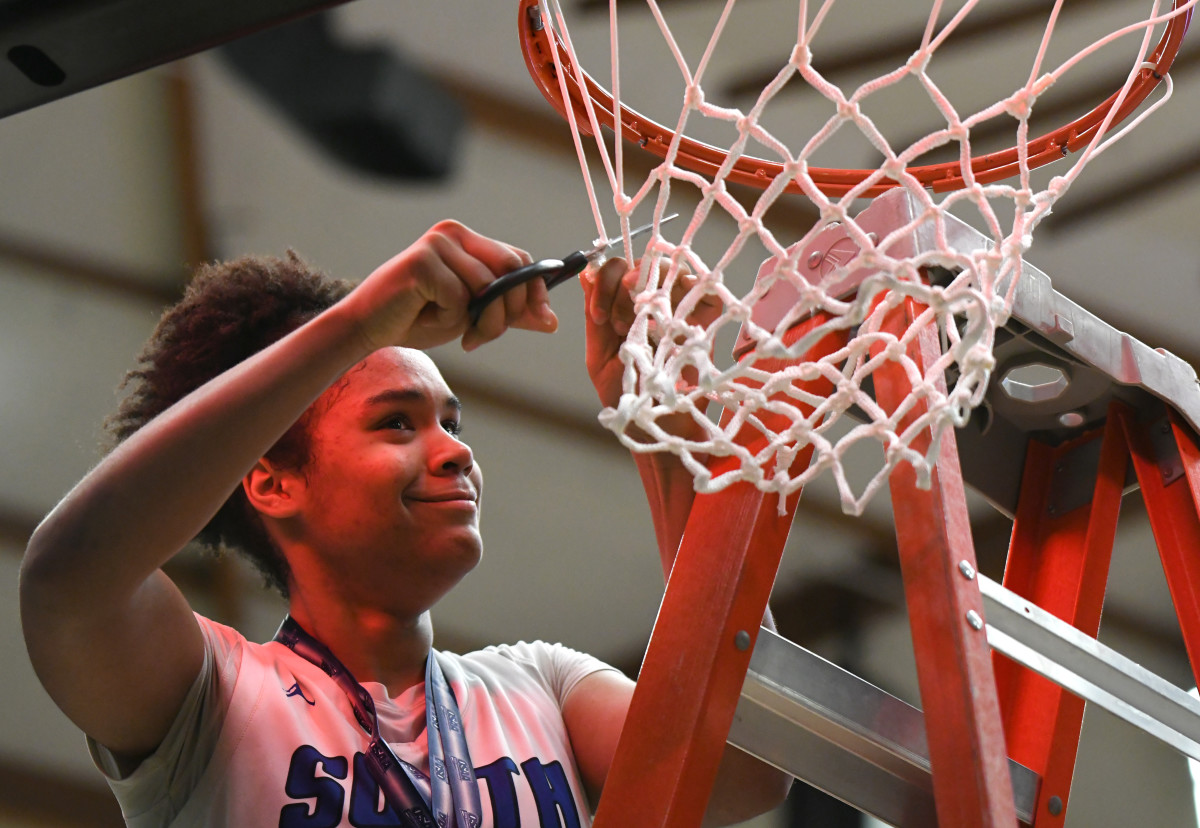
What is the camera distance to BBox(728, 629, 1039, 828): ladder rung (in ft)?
2.93

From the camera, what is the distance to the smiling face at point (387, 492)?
1.12 meters

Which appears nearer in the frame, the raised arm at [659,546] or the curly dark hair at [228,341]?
the raised arm at [659,546]

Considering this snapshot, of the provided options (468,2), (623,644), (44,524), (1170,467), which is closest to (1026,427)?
(1170,467)

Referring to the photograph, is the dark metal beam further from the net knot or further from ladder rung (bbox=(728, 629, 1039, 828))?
ladder rung (bbox=(728, 629, 1039, 828))

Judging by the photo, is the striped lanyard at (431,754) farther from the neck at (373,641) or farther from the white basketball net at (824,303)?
the white basketball net at (824,303)

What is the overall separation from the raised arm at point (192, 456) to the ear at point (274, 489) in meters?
0.30

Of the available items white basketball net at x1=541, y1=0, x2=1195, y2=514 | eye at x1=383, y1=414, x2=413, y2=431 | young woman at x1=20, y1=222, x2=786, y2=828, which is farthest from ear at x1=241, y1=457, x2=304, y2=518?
white basketball net at x1=541, y1=0, x2=1195, y2=514

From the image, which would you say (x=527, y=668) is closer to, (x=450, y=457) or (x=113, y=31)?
(x=450, y=457)

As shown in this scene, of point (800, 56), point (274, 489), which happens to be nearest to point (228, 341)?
point (274, 489)

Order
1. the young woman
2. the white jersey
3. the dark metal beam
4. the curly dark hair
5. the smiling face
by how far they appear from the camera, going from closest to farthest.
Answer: the dark metal beam, the young woman, the white jersey, the smiling face, the curly dark hair

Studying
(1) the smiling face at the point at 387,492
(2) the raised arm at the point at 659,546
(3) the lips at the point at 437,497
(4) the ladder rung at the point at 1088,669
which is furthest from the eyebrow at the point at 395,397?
(4) the ladder rung at the point at 1088,669

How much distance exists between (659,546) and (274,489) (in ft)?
1.35

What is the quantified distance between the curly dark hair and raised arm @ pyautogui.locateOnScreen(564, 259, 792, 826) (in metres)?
0.37

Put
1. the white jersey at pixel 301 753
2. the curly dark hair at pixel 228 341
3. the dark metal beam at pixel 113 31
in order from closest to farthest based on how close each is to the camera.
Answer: the dark metal beam at pixel 113 31
the white jersey at pixel 301 753
the curly dark hair at pixel 228 341
